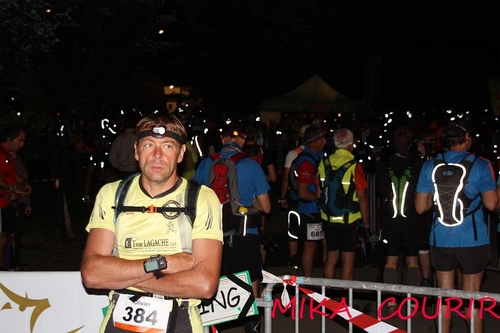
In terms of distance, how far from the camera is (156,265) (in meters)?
3.53

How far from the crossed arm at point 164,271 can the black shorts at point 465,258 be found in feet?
10.8

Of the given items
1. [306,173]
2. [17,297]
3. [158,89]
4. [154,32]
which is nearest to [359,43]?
[158,89]

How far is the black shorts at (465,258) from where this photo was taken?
6.38m

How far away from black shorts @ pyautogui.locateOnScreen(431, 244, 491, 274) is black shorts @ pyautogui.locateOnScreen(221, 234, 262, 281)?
5.49ft

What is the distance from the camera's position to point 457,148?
648 cm

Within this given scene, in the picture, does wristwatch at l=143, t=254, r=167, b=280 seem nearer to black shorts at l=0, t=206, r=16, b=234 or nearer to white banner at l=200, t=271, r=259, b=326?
white banner at l=200, t=271, r=259, b=326

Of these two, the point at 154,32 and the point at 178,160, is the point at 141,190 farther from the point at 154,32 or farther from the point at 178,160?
the point at 154,32

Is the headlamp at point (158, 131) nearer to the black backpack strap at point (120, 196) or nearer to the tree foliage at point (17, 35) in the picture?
the black backpack strap at point (120, 196)

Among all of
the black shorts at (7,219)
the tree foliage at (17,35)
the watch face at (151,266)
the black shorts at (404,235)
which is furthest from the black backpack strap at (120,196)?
the tree foliage at (17,35)

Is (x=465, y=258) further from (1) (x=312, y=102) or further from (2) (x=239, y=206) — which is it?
(1) (x=312, y=102)

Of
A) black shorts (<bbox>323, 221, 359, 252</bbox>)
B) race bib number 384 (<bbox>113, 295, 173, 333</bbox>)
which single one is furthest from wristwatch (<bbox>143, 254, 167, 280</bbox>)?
black shorts (<bbox>323, 221, 359, 252</bbox>)

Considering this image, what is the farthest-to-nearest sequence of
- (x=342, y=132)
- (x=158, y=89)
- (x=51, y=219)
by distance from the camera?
(x=158, y=89) < (x=51, y=219) < (x=342, y=132)

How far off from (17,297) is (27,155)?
7.01 metres

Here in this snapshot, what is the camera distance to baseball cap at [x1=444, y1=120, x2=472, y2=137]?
21.1ft
